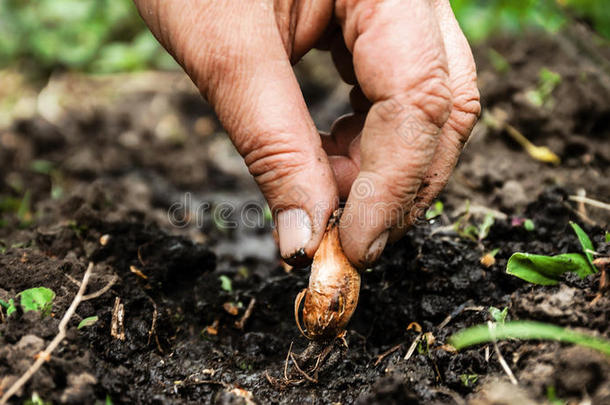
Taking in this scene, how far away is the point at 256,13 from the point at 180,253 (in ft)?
4.09

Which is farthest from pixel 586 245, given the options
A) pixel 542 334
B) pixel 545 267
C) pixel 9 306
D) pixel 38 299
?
pixel 9 306

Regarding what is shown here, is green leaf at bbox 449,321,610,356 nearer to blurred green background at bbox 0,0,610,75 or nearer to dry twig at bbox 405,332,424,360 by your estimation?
dry twig at bbox 405,332,424,360

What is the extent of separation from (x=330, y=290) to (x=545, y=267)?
859mm

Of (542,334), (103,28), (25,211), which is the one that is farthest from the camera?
(103,28)

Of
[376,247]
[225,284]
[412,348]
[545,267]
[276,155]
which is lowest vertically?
[225,284]

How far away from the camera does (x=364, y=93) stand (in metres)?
1.95

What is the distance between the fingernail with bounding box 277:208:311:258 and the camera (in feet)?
6.39

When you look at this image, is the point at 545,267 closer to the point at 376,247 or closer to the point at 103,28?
the point at 376,247

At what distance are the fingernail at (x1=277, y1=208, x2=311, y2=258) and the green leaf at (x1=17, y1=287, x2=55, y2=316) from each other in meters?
0.92

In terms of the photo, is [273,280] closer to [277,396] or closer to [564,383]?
[277,396]

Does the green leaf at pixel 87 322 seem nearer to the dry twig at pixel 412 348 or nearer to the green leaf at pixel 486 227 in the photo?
the dry twig at pixel 412 348

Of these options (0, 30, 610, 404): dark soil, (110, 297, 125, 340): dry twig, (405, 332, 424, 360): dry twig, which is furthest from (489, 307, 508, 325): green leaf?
(110, 297, 125, 340): dry twig

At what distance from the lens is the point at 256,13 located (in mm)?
1899

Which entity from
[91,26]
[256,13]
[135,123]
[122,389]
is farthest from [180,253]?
[91,26]
